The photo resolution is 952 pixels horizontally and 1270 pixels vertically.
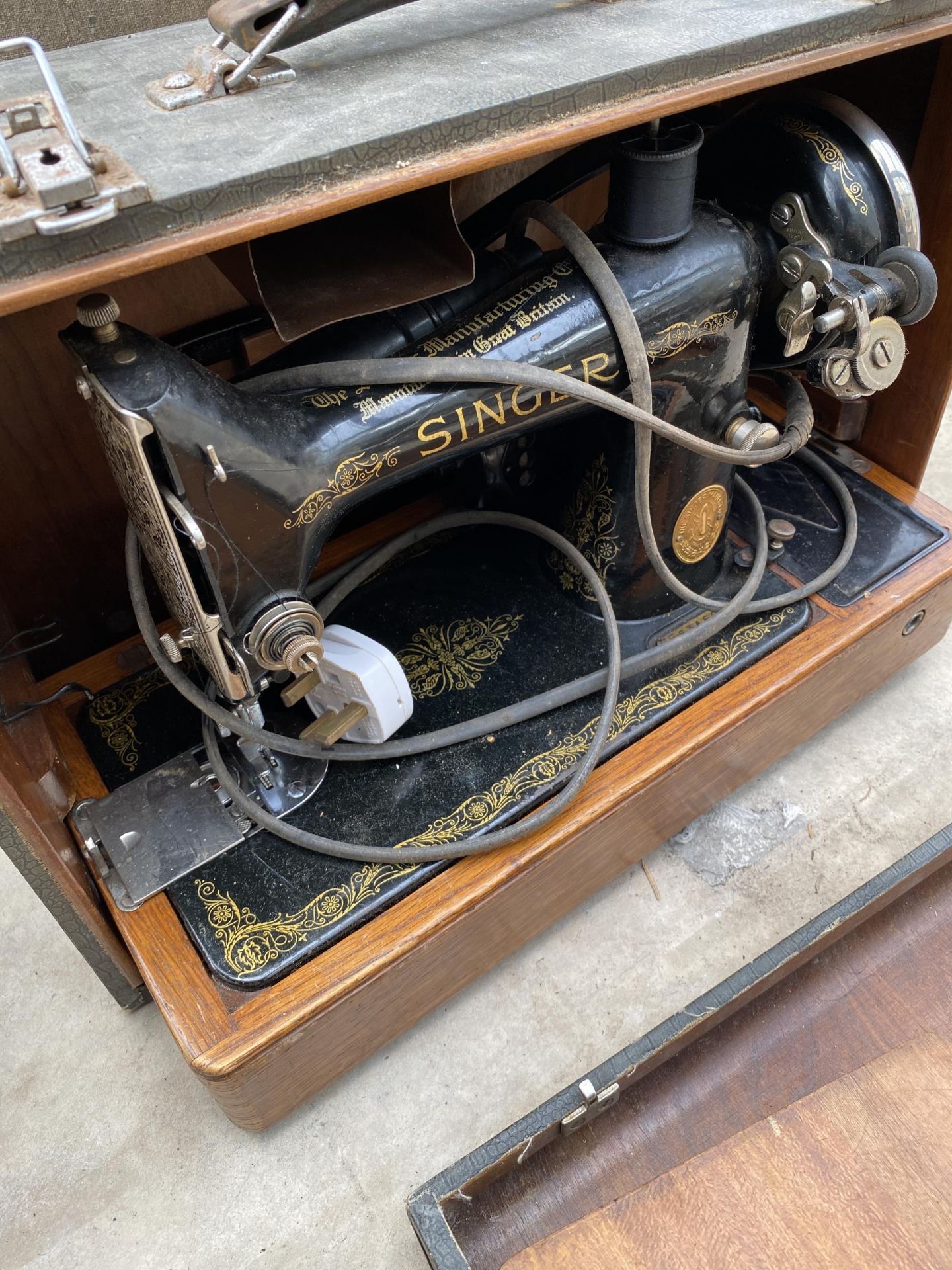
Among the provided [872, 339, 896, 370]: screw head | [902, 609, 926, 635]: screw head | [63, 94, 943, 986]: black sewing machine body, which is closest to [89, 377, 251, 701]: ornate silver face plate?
[63, 94, 943, 986]: black sewing machine body

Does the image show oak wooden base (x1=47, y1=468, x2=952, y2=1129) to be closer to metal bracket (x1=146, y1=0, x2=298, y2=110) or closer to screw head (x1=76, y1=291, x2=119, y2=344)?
screw head (x1=76, y1=291, x2=119, y2=344)

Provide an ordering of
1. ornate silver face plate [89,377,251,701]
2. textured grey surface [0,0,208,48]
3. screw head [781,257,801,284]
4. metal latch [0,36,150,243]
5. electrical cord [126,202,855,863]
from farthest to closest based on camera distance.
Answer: textured grey surface [0,0,208,48] < screw head [781,257,801,284] < electrical cord [126,202,855,863] < ornate silver face plate [89,377,251,701] < metal latch [0,36,150,243]

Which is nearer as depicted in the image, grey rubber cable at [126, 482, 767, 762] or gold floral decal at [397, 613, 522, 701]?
grey rubber cable at [126, 482, 767, 762]

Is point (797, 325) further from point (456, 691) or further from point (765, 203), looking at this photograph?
point (456, 691)

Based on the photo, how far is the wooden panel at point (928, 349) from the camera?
1.00 m

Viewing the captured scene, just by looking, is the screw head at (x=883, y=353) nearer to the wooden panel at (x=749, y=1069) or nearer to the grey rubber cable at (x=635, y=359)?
the grey rubber cable at (x=635, y=359)

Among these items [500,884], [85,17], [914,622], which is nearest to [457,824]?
[500,884]

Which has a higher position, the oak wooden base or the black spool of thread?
the black spool of thread

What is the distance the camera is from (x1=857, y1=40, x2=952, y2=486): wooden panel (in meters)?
1.00

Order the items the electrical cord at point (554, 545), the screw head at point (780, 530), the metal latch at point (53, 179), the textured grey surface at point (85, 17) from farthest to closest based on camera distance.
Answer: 1. the screw head at point (780, 530)
2. the textured grey surface at point (85, 17)
3. the electrical cord at point (554, 545)
4. the metal latch at point (53, 179)

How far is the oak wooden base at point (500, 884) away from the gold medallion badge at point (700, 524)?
0.49ft

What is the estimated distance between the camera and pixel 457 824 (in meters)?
0.93

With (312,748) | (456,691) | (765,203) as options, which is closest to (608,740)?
(456,691)

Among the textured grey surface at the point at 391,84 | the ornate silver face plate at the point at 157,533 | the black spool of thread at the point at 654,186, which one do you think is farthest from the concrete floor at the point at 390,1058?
the textured grey surface at the point at 391,84
